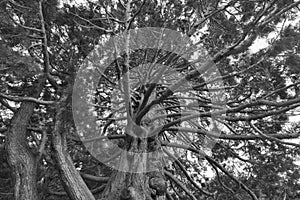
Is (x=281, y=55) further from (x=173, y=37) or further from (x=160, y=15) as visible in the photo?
(x=160, y=15)

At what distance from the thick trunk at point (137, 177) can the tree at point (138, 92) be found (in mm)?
13

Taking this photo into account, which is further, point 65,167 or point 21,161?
point 21,161

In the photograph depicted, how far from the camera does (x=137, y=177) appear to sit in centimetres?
327

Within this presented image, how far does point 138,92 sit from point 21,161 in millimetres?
1836

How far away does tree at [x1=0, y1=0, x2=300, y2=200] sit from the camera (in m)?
3.05

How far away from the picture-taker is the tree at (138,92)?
305cm

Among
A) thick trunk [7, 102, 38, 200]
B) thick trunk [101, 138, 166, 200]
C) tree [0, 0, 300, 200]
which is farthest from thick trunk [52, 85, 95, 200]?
thick trunk [7, 102, 38, 200]

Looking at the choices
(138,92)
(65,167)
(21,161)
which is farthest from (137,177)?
(138,92)

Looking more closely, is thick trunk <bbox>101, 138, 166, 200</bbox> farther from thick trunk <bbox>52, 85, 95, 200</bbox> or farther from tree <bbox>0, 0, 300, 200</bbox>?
thick trunk <bbox>52, 85, 95, 200</bbox>

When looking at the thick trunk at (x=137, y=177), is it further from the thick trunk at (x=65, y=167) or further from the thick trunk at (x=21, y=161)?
the thick trunk at (x=21, y=161)

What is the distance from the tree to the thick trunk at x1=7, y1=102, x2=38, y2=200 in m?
0.01

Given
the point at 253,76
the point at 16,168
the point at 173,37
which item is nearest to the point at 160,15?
the point at 173,37

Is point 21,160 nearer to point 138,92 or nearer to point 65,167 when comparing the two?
point 65,167

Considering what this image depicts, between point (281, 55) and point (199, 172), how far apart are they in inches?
110
